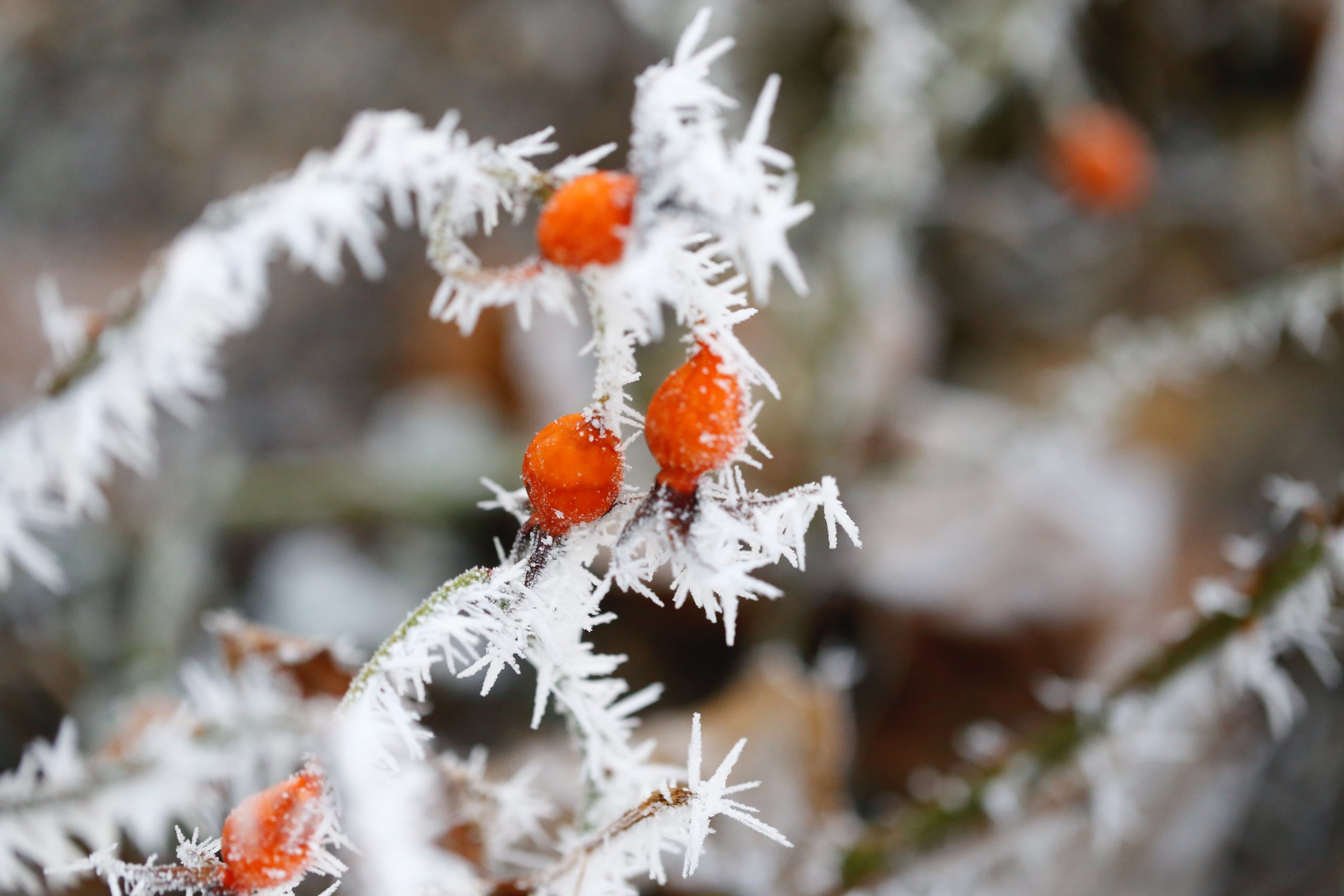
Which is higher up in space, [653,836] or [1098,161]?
[1098,161]

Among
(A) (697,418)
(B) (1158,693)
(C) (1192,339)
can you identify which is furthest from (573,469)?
(C) (1192,339)

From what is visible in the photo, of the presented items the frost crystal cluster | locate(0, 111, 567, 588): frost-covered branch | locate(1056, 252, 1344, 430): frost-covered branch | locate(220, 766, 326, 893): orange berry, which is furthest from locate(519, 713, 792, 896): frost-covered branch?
locate(1056, 252, 1344, 430): frost-covered branch

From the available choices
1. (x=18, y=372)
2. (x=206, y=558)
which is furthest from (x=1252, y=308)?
(x=18, y=372)

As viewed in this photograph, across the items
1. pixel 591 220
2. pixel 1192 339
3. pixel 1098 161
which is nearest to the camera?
pixel 591 220

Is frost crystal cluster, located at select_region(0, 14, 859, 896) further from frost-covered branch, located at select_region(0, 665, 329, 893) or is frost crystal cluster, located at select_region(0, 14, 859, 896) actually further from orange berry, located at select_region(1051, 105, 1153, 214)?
orange berry, located at select_region(1051, 105, 1153, 214)

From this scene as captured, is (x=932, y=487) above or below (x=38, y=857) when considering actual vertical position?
above

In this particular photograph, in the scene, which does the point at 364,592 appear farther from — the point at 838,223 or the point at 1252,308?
the point at 1252,308

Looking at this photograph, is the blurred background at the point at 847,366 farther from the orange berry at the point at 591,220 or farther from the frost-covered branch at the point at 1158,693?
the orange berry at the point at 591,220

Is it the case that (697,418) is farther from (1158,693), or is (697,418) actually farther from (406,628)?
(1158,693)
